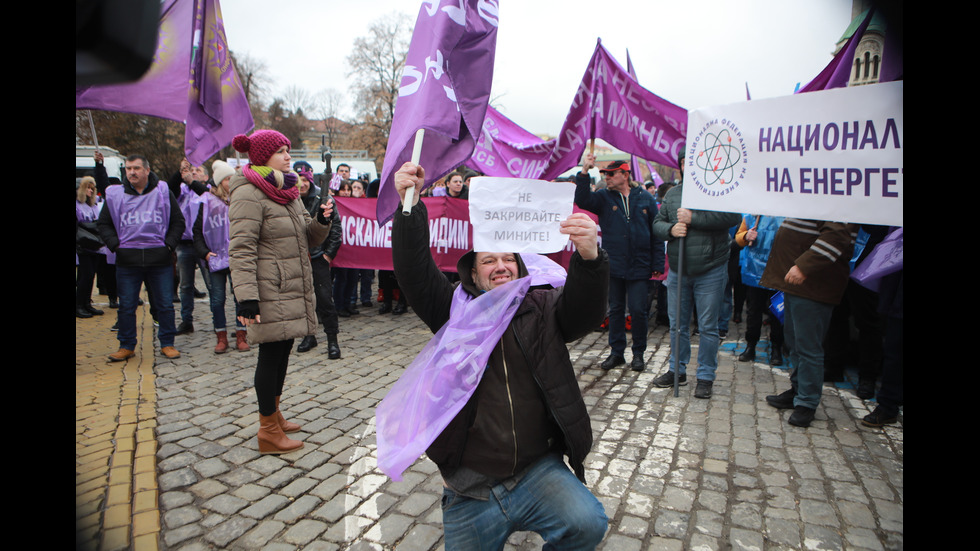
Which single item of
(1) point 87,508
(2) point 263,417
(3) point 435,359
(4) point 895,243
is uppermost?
(4) point 895,243

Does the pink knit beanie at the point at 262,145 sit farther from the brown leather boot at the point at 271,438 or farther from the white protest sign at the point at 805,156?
the white protest sign at the point at 805,156

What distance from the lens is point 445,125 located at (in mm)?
2391

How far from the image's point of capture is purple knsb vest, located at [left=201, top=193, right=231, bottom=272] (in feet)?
21.8

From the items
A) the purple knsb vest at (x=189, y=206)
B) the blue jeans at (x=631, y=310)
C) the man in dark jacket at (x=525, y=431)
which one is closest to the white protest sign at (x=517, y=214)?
the man in dark jacket at (x=525, y=431)

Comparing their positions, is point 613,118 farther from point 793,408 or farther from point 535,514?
point 535,514

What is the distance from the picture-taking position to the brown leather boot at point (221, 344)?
658cm

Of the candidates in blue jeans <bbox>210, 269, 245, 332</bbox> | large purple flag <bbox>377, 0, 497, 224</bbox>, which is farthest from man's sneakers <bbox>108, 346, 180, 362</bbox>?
large purple flag <bbox>377, 0, 497, 224</bbox>

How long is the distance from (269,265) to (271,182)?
0.59 m

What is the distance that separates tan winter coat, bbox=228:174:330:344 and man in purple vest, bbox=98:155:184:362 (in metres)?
2.89

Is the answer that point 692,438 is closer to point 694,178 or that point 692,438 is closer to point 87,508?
point 694,178

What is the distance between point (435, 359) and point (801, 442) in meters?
3.30

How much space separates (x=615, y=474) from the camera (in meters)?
3.56

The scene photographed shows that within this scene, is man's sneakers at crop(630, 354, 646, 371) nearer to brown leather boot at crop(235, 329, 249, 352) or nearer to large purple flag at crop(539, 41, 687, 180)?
large purple flag at crop(539, 41, 687, 180)

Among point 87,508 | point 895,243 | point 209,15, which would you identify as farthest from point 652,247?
point 87,508
